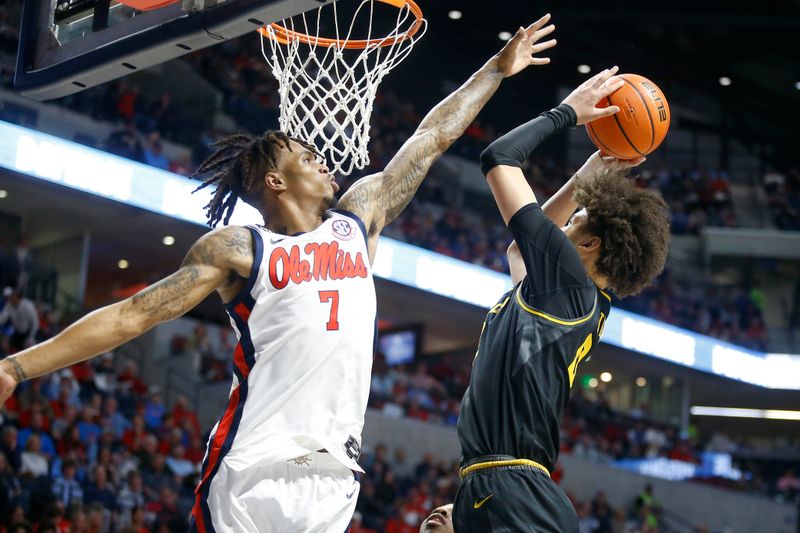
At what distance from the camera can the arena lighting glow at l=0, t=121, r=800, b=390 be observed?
1253 centimetres

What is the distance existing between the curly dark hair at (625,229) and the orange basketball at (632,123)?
49cm

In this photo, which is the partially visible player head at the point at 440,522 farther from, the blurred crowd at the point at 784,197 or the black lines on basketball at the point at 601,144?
the blurred crowd at the point at 784,197

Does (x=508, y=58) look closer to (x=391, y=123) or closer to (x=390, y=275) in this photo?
(x=390, y=275)

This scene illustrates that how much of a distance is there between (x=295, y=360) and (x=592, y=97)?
135 centimetres

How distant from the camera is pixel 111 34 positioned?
13.9ft

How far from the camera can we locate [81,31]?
4.41 metres

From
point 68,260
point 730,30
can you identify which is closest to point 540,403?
point 68,260

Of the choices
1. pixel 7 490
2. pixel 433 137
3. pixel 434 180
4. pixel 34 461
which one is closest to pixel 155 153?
pixel 34 461

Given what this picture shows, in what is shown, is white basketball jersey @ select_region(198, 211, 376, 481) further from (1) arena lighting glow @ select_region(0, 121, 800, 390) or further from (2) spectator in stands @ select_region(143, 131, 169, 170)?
(2) spectator in stands @ select_region(143, 131, 169, 170)

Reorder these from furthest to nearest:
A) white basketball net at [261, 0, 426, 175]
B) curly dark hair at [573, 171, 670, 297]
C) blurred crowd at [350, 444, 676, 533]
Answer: blurred crowd at [350, 444, 676, 533], white basketball net at [261, 0, 426, 175], curly dark hair at [573, 171, 670, 297]

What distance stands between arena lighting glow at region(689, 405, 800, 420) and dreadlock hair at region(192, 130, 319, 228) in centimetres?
2228

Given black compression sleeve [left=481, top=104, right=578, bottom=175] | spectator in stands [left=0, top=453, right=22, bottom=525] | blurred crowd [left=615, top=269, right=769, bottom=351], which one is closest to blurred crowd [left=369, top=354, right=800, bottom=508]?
blurred crowd [left=615, top=269, right=769, bottom=351]

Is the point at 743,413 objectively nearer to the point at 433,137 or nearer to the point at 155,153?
the point at 155,153

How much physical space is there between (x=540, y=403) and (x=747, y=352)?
62.0 ft
